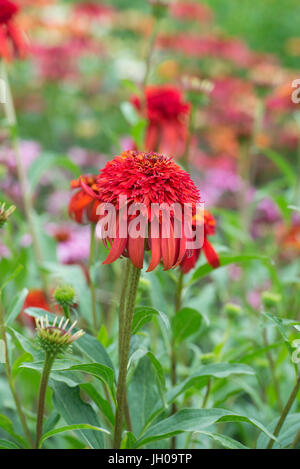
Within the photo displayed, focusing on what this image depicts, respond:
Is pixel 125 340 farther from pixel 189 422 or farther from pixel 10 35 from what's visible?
pixel 10 35

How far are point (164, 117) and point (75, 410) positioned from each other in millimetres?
577

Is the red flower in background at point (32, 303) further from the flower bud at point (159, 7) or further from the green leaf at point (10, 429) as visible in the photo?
the flower bud at point (159, 7)

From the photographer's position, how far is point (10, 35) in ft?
3.27

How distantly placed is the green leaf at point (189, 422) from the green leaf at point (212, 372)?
4cm

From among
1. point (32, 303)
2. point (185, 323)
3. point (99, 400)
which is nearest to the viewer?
point (99, 400)

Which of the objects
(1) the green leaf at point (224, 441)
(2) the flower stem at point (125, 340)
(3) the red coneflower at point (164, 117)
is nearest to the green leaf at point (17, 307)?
(2) the flower stem at point (125, 340)

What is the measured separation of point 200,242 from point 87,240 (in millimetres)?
589

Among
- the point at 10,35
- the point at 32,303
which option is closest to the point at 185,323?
the point at 32,303

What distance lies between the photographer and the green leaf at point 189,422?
0.55 metres

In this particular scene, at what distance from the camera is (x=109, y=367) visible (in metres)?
0.56

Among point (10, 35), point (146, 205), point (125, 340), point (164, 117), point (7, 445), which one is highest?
point (10, 35)

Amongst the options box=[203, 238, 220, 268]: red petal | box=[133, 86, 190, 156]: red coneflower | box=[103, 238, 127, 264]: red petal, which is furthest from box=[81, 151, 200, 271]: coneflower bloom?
box=[133, 86, 190, 156]: red coneflower
